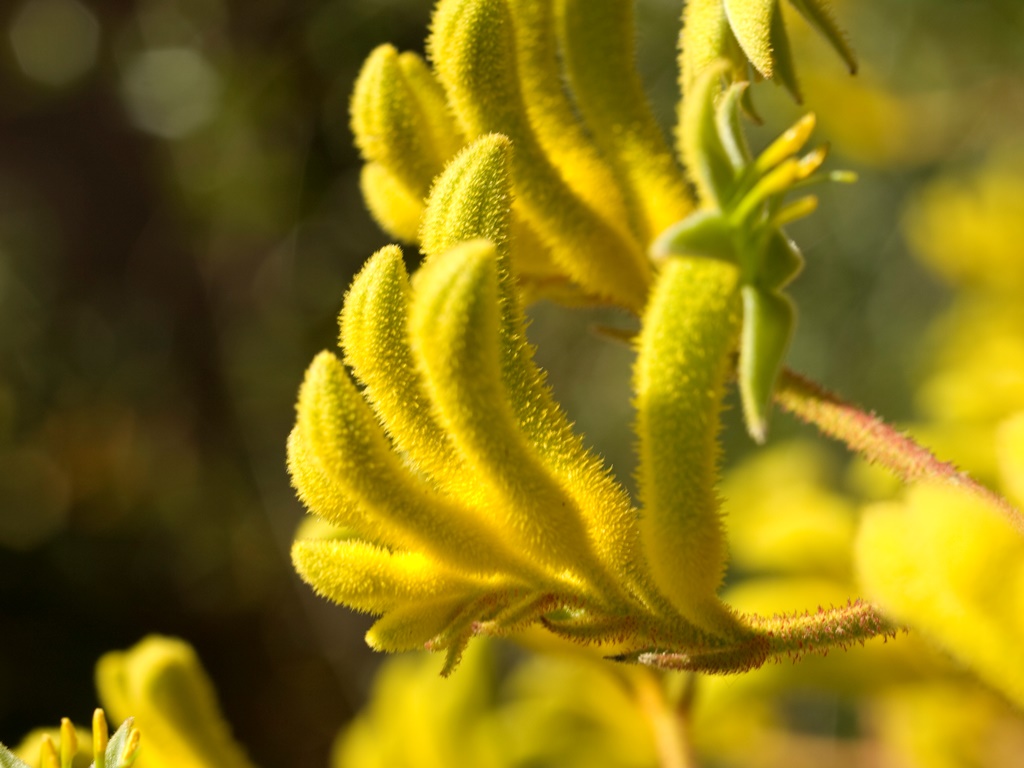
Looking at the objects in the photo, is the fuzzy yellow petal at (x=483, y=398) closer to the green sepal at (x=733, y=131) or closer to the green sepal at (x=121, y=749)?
the green sepal at (x=733, y=131)

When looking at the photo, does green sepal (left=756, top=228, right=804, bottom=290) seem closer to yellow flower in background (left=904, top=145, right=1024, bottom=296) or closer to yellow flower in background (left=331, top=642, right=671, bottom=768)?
yellow flower in background (left=331, top=642, right=671, bottom=768)


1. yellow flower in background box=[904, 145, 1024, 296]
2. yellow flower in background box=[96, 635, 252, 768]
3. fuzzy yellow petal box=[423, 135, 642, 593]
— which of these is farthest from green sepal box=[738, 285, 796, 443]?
yellow flower in background box=[904, 145, 1024, 296]

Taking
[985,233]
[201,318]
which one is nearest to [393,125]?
[985,233]

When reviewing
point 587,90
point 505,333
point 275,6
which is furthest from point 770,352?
point 275,6

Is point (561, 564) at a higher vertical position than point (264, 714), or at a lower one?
higher

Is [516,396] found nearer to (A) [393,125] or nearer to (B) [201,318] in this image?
(A) [393,125]

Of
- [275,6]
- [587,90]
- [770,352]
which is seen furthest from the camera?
[275,6]

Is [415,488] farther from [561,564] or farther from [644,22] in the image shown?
[644,22]
